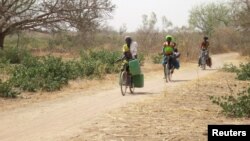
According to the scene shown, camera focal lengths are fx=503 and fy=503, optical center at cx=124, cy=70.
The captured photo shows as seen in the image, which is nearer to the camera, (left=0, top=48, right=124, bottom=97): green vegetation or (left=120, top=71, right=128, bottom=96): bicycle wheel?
(left=120, top=71, right=128, bottom=96): bicycle wheel

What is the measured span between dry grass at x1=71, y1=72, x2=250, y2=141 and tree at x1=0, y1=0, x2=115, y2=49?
21290mm

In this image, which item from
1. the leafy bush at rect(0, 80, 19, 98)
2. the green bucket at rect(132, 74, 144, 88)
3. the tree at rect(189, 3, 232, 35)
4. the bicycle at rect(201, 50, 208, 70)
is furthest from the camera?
the tree at rect(189, 3, 232, 35)

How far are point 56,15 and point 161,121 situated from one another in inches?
1024

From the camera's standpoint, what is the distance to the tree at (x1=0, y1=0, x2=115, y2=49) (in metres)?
34.3

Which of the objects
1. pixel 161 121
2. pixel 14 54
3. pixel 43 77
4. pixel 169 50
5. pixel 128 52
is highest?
pixel 14 54

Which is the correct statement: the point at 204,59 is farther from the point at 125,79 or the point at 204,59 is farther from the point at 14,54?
the point at 125,79

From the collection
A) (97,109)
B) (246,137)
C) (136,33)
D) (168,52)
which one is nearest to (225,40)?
(136,33)

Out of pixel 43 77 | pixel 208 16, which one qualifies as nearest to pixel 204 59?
pixel 43 77

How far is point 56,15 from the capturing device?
35219 mm

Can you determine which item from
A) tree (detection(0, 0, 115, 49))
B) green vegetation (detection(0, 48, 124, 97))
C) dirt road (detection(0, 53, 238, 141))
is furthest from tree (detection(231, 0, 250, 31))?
dirt road (detection(0, 53, 238, 141))

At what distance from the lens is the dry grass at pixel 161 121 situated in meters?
8.85

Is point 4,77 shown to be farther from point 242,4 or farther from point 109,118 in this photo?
point 242,4

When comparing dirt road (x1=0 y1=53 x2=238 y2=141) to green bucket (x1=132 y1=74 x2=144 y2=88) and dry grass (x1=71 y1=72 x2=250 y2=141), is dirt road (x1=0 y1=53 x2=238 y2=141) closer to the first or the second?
green bucket (x1=132 y1=74 x2=144 y2=88)

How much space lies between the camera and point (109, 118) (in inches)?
423
